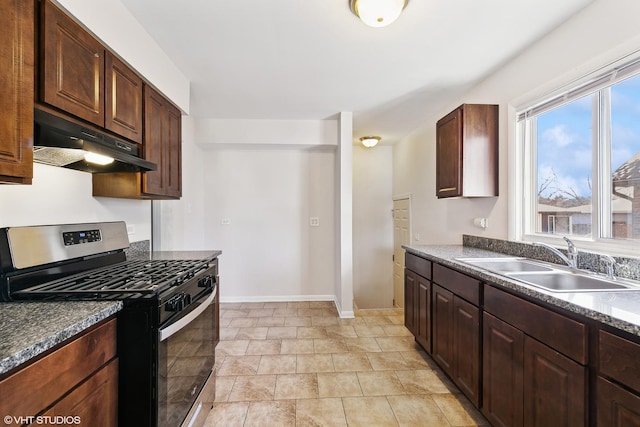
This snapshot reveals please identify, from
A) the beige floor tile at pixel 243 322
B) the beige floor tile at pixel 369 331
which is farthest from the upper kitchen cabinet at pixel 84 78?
the beige floor tile at pixel 369 331

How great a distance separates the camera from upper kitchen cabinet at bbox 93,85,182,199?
1.95m

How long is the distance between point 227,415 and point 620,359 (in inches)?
78.7

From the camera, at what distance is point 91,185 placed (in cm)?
189

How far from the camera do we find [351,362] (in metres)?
2.39

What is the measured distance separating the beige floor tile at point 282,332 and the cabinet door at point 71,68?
7.79ft

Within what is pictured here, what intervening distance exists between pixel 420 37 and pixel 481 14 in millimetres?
376

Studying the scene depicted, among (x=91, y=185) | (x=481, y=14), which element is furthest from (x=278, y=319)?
(x=481, y=14)

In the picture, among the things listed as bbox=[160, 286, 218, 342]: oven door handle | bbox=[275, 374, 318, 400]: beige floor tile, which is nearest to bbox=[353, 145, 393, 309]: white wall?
bbox=[275, 374, 318, 400]: beige floor tile

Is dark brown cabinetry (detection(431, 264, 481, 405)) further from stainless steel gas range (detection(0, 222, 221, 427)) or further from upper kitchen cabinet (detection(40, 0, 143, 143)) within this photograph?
upper kitchen cabinet (detection(40, 0, 143, 143))

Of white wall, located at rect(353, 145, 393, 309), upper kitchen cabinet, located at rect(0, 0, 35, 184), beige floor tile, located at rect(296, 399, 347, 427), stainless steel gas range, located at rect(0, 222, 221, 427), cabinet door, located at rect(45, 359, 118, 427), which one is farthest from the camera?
white wall, located at rect(353, 145, 393, 309)

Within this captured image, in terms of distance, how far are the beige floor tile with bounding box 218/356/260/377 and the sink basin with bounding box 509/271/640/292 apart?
2.04 metres

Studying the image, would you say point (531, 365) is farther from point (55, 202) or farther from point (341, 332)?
point (55, 202)

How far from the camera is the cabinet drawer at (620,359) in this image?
88cm

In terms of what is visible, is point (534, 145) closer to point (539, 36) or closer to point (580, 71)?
point (580, 71)
